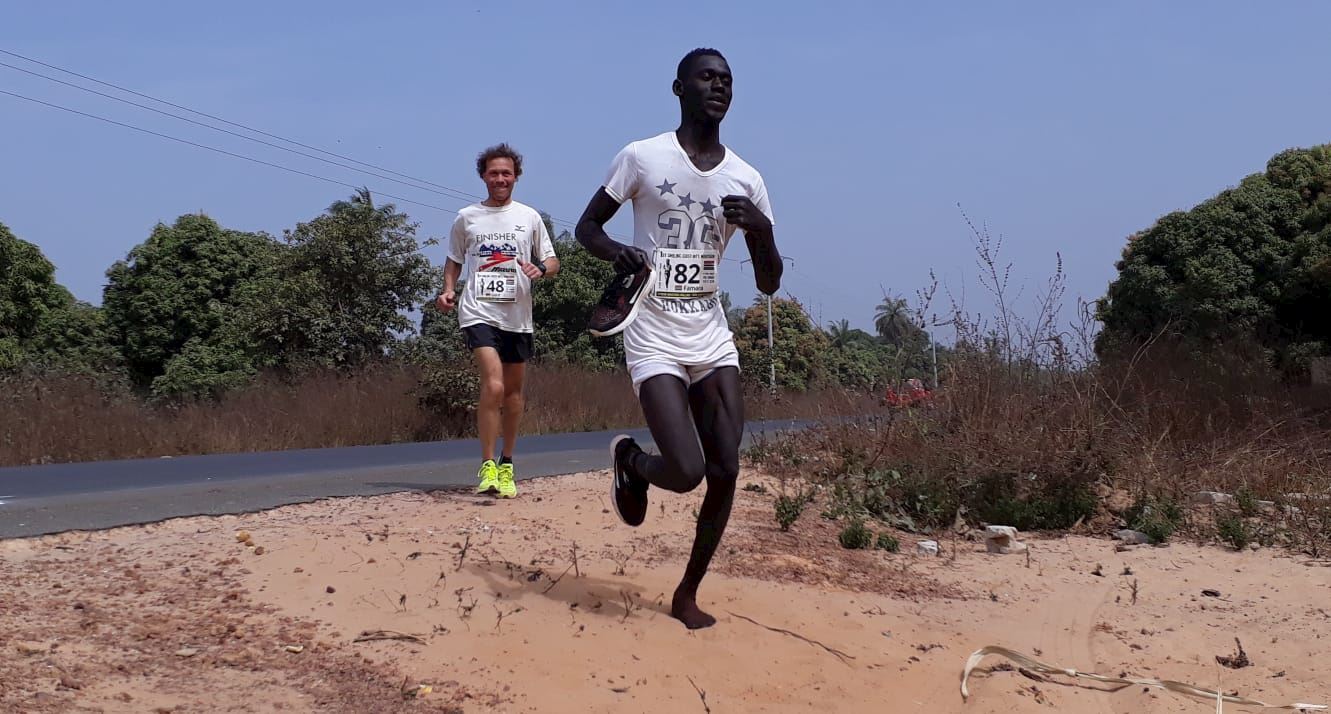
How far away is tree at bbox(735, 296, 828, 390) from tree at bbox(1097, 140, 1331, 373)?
4.59 m

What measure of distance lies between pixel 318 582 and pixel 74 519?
6.51 feet

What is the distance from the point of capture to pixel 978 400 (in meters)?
8.11

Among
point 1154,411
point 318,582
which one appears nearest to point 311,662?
point 318,582

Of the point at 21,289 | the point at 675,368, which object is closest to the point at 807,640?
the point at 675,368

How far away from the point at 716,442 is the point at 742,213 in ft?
2.67

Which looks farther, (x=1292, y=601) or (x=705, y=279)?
(x=1292, y=601)

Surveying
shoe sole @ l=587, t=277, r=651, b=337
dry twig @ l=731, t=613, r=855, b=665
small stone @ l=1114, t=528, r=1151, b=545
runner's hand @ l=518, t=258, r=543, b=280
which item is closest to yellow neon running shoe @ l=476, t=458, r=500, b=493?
runner's hand @ l=518, t=258, r=543, b=280

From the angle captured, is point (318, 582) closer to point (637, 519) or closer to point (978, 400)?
point (637, 519)

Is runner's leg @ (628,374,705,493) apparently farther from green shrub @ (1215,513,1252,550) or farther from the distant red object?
the distant red object

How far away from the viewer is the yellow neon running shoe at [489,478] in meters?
6.92

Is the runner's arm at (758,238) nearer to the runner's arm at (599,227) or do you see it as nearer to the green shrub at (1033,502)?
the runner's arm at (599,227)

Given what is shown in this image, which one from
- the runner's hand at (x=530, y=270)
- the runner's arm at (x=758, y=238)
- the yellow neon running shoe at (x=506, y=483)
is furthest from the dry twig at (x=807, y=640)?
the runner's hand at (x=530, y=270)

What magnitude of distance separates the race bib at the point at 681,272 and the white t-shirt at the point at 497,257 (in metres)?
2.68

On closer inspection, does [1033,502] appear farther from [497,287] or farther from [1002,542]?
[497,287]
